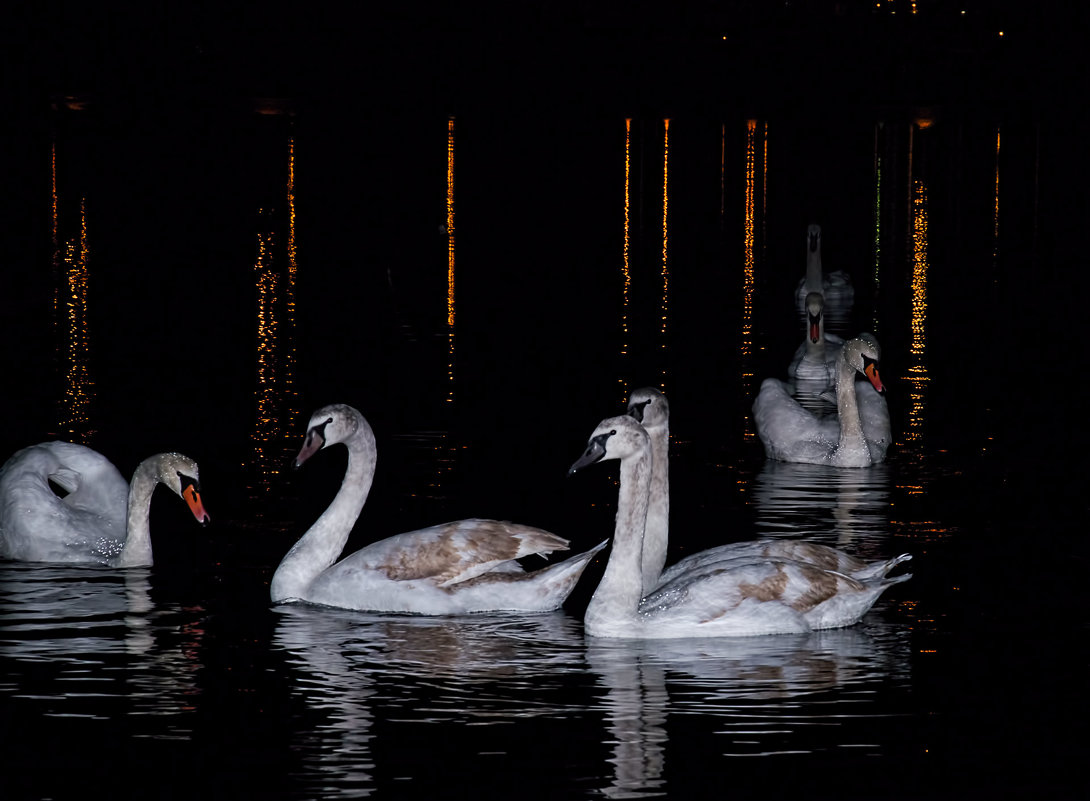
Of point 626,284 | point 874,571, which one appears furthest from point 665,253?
point 874,571

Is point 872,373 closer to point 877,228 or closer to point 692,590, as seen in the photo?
point 692,590

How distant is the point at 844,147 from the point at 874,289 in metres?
74.9

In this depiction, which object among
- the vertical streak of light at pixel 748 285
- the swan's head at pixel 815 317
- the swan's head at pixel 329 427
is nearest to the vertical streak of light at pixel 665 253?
the vertical streak of light at pixel 748 285

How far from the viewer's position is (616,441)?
12.7 m

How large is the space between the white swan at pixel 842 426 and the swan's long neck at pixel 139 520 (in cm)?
656

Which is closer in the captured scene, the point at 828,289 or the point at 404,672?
the point at 404,672

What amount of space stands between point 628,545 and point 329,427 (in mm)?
2310

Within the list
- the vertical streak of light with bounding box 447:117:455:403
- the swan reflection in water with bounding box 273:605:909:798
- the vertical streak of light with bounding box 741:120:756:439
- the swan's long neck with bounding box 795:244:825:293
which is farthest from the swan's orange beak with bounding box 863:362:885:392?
the swan's long neck with bounding box 795:244:825:293

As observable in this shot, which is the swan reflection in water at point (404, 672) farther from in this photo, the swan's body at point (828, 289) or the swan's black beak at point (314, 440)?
the swan's body at point (828, 289)

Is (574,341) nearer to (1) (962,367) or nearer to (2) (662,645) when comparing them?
(1) (962,367)

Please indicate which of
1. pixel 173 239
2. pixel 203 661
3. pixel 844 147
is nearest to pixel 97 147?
pixel 844 147

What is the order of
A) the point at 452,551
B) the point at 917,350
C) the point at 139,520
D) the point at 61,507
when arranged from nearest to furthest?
1. the point at 452,551
2. the point at 139,520
3. the point at 61,507
4. the point at 917,350

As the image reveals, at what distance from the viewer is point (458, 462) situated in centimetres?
1941

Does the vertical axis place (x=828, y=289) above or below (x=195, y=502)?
above
